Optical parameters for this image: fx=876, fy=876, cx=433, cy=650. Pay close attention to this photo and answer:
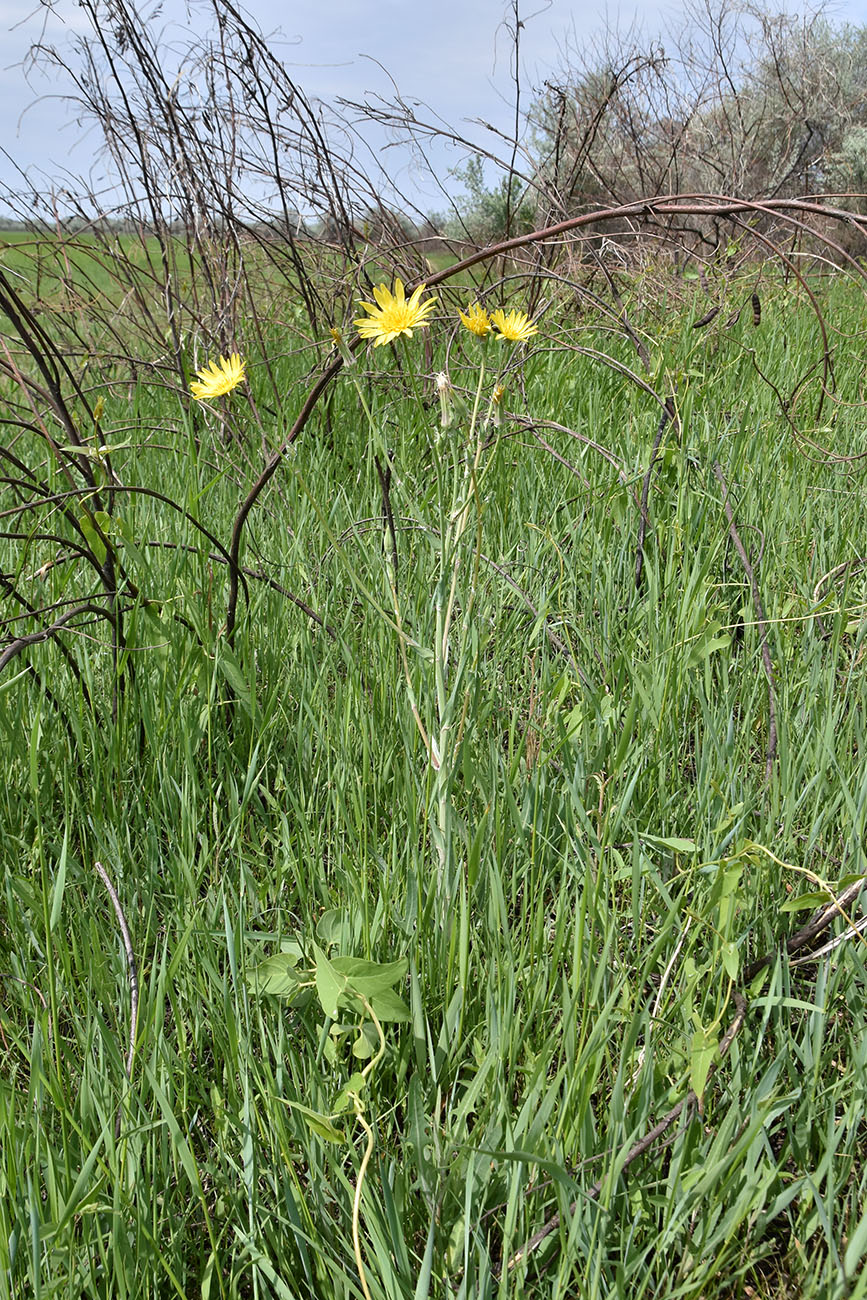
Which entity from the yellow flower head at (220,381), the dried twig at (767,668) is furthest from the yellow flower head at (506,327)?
the dried twig at (767,668)

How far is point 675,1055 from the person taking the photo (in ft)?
2.60

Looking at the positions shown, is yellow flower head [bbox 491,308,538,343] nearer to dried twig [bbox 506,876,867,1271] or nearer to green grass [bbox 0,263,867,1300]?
green grass [bbox 0,263,867,1300]

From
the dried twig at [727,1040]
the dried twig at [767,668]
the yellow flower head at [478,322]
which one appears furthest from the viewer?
the dried twig at [767,668]

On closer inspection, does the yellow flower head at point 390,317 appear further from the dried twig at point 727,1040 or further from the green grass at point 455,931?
the dried twig at point 727,1040

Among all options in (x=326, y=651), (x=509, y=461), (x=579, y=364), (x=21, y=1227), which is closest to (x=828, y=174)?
(x=579, y=364)

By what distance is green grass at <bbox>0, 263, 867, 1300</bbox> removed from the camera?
691mm

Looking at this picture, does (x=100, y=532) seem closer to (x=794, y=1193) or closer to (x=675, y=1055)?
(x=675, y=1055)

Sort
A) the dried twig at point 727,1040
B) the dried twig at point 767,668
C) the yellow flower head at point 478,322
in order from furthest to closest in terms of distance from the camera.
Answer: the dried twig at point 767,668
the yellow flower head at point 478,322
the dried twig at point 727,1040

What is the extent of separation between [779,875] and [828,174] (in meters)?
14.7

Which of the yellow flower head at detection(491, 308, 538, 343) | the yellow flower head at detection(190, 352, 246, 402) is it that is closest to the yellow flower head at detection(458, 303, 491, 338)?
the yellow flower head at detection(491, 308, 538, 343)

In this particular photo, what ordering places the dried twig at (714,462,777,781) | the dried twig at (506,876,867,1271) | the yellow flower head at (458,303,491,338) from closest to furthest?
1. the dried twig at (506,876,867,1271)
2. the yellow flower head at (458,303,491,338)
3. the dried twig at (714,462,777,781)

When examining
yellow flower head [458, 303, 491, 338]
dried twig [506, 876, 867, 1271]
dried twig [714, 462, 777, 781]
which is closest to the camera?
dried twig [506, 876, 867, 1271]

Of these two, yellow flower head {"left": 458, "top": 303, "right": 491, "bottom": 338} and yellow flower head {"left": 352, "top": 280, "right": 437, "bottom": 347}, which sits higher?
yellow flower head {"left": 352, "top": 280, "right": 437, "bottom": 347}

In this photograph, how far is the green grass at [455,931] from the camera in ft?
2.27
